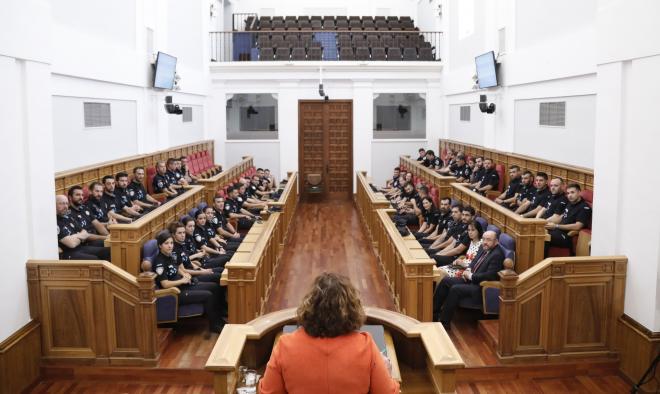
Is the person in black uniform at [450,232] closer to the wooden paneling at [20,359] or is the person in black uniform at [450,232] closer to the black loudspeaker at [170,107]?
the wooden paneling at [20,359]

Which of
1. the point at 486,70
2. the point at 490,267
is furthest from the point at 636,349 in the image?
the point at 486,70

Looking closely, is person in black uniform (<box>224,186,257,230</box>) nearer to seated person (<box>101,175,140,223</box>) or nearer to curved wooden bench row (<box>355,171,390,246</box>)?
seated person (<box>101,175,140,223</box>)

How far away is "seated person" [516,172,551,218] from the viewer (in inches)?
339

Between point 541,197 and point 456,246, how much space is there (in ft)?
5.91

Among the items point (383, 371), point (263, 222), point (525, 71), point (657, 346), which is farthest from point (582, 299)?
point (525, 71)

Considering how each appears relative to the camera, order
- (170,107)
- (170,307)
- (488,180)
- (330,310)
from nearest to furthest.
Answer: (330,310) < (170,307) < (488,180) < (170,107)

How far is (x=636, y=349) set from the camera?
519 cm

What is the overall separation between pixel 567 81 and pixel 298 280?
471 cm

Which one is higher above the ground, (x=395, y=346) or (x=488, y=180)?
(x=488, y=180)

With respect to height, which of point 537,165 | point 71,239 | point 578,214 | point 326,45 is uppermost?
point 326,45

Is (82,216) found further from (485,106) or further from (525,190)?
(485,106)

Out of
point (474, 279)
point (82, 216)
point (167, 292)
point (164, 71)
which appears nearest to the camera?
point (167, 292)

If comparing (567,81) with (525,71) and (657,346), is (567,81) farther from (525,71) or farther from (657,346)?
(657,346)

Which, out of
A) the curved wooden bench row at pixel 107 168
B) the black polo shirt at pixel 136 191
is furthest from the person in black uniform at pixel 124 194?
the curved wooden bench row at pixel 107 168
